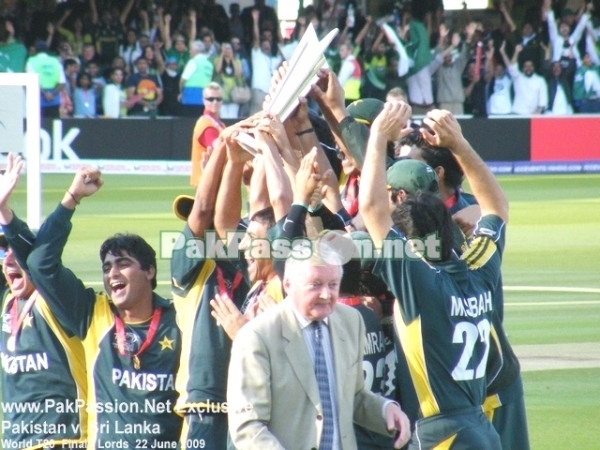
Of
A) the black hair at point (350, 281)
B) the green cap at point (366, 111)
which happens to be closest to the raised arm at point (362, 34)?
the green cap at point (366, 111)

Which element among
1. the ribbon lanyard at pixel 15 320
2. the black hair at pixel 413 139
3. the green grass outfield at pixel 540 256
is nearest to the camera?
the ribbon lanyard at pixel 15 320

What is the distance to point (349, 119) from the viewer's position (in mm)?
6344

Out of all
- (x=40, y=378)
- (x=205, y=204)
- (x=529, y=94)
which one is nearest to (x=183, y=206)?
(x=205, y=204)

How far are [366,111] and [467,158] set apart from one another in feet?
4.45

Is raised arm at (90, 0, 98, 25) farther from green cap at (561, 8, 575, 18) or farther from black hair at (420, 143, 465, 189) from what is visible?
black hair at (420, 143, 465, 189)

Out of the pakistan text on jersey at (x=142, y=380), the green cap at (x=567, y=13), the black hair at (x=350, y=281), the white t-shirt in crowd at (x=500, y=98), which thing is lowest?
the pakistan text on jersey at (x=142, y=380)

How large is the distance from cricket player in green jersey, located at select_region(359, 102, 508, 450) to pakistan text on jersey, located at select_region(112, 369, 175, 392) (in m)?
1.34

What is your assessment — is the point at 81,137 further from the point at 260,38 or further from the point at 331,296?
the point at 331,296

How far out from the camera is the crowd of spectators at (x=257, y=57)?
1101 inches

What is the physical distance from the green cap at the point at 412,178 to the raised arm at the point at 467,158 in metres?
0.14

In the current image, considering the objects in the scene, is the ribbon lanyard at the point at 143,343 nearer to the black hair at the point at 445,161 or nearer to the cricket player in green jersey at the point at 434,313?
the cricket player in green jersey at the point at 434,313

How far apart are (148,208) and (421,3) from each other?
1576cm

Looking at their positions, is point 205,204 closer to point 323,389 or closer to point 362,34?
point 323,389

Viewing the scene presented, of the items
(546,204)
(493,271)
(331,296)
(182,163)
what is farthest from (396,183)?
(182,163)
